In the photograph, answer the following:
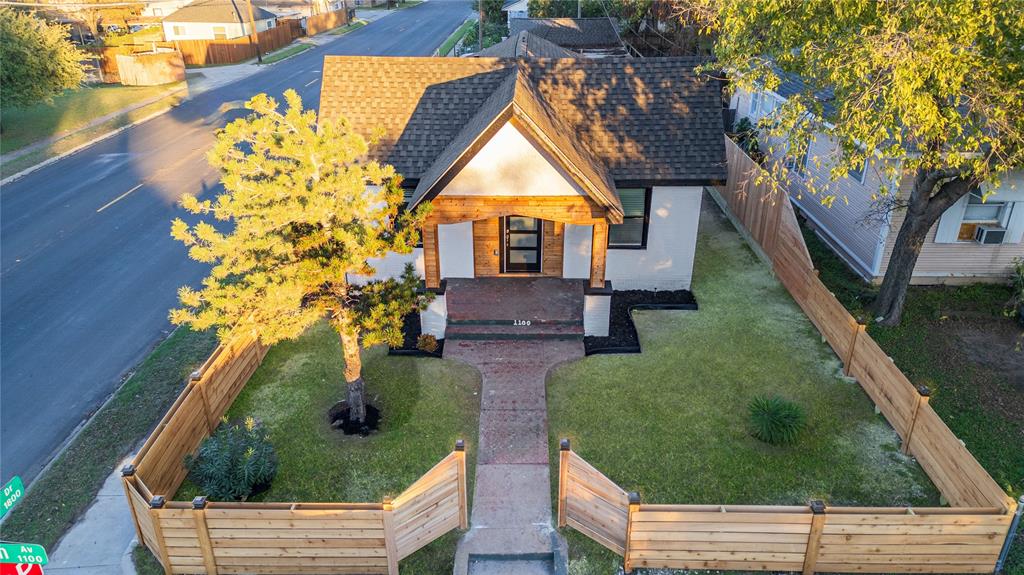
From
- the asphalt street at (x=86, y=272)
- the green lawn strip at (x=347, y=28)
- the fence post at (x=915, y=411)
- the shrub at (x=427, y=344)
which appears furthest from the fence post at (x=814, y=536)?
the green lawn strip at (x=347, y=28)

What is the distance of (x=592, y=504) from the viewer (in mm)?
10172

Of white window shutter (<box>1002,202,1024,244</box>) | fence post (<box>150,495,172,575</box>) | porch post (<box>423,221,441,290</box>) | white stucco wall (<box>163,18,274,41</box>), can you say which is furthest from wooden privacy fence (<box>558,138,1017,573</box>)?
white stucco wall (<box>163,18,274,41</box>)

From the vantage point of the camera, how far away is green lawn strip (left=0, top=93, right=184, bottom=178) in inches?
1121

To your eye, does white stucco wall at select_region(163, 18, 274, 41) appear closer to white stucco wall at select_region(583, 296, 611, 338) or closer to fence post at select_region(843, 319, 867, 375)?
white stucco wall at select_region(583, 296, 611, 338)

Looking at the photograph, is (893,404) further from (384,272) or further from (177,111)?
(177,111)

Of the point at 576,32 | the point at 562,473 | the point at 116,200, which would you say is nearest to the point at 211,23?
the point at 576,32

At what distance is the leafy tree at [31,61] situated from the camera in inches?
1202

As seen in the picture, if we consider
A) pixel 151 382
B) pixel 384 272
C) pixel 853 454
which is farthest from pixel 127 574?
→ pixel 853 454

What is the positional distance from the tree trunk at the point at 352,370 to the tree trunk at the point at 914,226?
12.4 meters

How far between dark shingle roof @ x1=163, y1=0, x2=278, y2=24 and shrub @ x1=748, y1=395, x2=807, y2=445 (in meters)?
57.8

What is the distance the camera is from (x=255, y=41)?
51.3 meters

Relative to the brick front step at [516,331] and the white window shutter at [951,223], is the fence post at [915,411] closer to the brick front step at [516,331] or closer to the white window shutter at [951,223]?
the brick front step at [516,331]

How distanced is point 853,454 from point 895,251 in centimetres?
602

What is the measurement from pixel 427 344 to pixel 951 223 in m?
13.8
